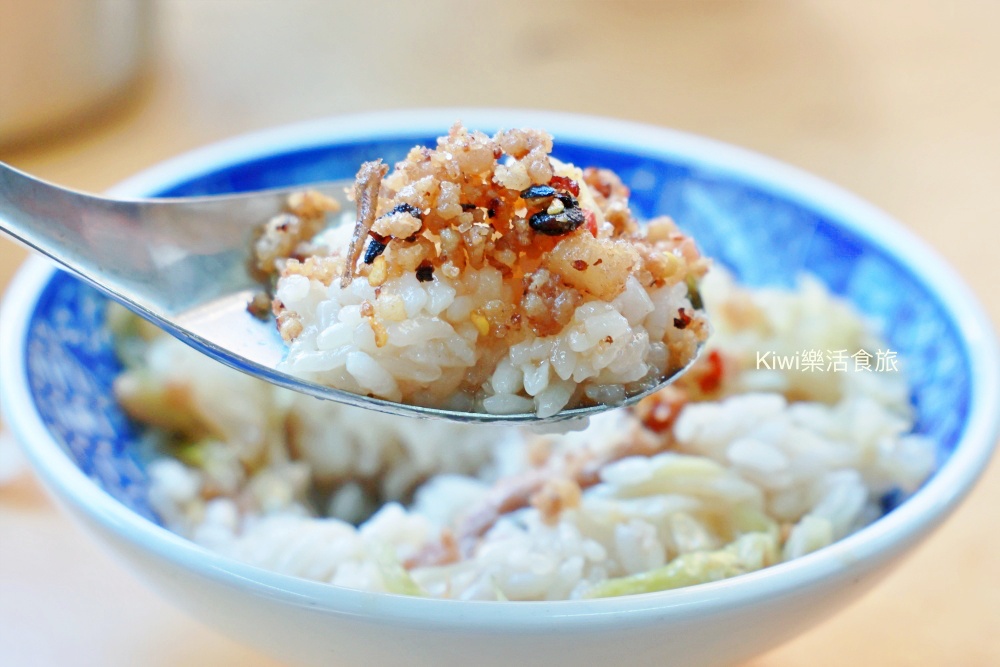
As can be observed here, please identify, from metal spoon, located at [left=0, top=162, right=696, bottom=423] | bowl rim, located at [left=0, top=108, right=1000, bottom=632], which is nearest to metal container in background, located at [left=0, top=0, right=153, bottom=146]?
bowl rim, located at [left=0, top=108, right=1000, bottom=632]

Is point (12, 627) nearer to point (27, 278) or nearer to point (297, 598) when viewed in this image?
point (27, 278)

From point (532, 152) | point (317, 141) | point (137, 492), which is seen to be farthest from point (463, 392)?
point (317, 141)

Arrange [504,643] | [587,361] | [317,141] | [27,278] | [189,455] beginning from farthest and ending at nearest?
[317,141] → [189,455] → [27,278] → [587,361] → [504,643]

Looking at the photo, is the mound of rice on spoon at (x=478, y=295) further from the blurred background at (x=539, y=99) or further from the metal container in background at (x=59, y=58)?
the metal container in background at (x=59, y=58)

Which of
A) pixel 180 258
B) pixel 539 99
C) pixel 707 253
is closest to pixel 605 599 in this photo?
pixel 180 258

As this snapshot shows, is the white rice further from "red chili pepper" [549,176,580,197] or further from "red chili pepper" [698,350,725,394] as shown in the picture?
"red chili pepper" [549,176,580,197]
